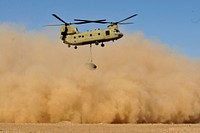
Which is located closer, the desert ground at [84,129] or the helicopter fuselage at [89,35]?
the desert ground at [84,129]

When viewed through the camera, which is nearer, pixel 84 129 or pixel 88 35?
pixel 84 129

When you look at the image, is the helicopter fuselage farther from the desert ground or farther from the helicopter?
the desert ground

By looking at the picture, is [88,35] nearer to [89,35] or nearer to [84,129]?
[89,35]

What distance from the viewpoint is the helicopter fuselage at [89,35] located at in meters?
48.7

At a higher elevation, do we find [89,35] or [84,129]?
[89,35]

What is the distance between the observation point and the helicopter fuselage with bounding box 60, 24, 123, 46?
4872 cm

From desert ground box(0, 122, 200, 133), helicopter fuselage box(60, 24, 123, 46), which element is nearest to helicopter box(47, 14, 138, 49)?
helicopter fuselage box(60, 24, 123, 46)

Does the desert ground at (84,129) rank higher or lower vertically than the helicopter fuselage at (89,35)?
lower

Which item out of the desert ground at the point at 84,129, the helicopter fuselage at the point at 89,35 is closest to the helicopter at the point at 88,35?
the helicopter fuselage at the point at 89,35

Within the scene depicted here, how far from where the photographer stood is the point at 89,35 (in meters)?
49.3

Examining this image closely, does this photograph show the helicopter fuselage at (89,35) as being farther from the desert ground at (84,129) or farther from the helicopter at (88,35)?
the desert ground at (84,129)

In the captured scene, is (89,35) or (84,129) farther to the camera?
(89,35)

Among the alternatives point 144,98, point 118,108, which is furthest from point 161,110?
point 118,108

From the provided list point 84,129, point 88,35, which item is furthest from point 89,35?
point 84,129
